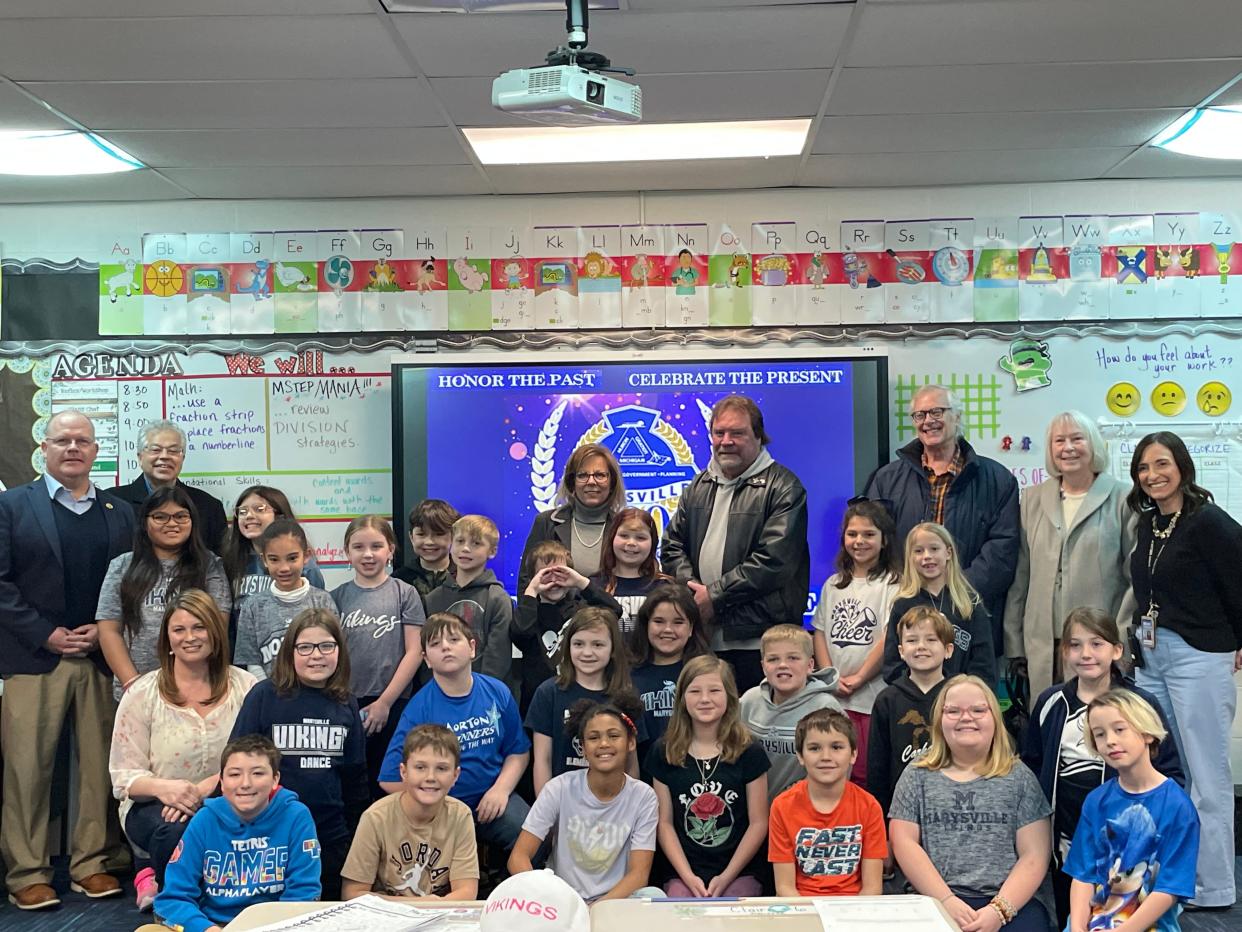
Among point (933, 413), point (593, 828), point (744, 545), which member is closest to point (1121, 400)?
point (933, 413)

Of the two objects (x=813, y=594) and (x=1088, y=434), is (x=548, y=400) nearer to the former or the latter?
(x=813, y=594)

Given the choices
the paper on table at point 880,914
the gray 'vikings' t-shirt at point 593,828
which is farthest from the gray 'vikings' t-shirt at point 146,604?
the paper on table at point 880,914

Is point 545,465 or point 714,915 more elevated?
point 545,465

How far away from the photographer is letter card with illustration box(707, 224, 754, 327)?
16.2 ft

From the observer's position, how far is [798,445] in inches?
189

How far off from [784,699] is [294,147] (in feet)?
8.21

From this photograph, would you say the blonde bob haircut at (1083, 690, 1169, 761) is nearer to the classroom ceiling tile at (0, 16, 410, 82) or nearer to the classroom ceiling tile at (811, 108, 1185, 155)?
the classroom ceiling tile at (811, 108, 1185, 155)

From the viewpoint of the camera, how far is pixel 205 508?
4590mm

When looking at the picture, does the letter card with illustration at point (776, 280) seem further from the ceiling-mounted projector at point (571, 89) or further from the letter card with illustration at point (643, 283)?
the ceiling-mounted projector at point (571, 89)

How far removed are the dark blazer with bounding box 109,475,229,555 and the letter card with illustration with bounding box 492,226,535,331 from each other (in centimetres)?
128

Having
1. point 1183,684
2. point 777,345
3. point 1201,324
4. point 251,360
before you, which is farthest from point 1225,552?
point 251,360

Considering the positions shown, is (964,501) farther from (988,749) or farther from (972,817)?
(972,817)

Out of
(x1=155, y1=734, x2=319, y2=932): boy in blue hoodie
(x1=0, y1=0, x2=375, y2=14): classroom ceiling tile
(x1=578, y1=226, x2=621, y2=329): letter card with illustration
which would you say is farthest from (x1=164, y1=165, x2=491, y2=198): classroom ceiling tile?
(x1=155, y1=734, x2=319, y2=932): boy in blue hoodie

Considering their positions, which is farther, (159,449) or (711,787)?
(159,449)
